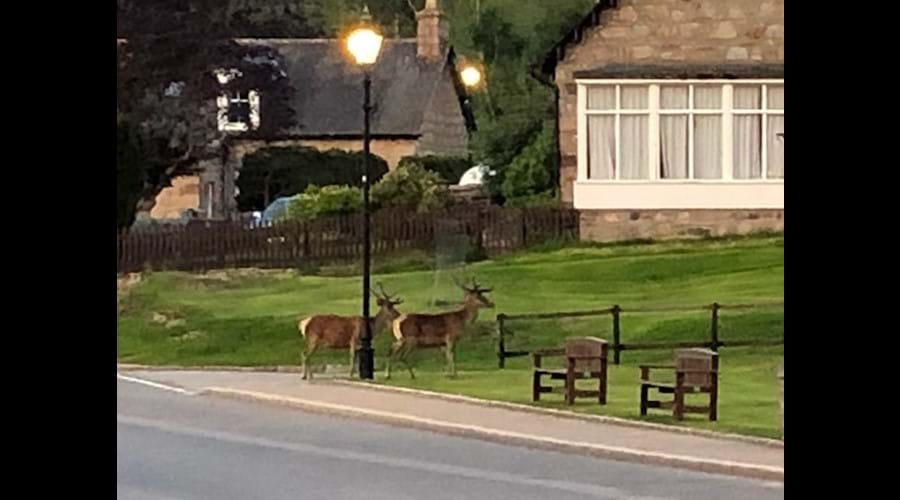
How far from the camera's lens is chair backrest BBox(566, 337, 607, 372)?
578cm

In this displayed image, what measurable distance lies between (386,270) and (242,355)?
0.81m

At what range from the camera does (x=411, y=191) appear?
769 cm

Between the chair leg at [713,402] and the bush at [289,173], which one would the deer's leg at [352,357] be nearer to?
the bush at [289,173]

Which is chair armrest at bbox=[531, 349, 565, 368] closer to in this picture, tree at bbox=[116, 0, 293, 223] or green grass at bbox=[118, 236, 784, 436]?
green grass at bbox=[118, 236, 784, 436]

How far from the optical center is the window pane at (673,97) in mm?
7617

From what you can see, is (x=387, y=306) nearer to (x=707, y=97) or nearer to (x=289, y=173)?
(x=289, y=173)

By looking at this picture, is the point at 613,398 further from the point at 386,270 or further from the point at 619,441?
the point at 386,270

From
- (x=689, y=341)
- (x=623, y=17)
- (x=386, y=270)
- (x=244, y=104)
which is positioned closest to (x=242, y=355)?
(x=386, y=270)

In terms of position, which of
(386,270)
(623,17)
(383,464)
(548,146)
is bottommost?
(383,464)

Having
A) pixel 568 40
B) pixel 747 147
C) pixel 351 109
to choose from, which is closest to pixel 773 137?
pixel 747 147

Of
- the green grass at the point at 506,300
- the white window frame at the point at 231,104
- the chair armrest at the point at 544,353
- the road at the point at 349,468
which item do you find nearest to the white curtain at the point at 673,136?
the green grass at the point at 506,300
